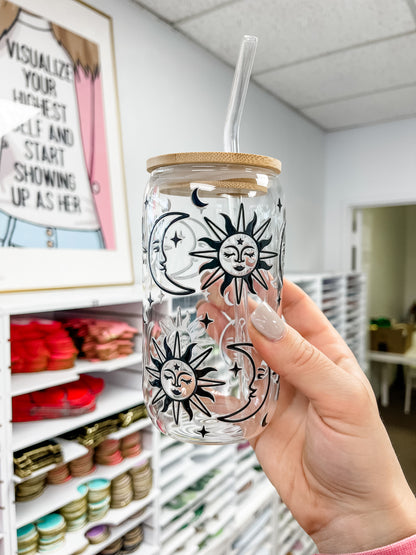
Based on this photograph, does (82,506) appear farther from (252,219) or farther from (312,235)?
(312,235)

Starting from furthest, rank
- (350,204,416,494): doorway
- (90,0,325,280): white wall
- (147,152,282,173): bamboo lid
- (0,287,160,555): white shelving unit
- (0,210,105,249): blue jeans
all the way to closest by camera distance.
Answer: (350,204,416,494): doorway
(90,0,325,280): white wall
(0,210,105,249): blue jeans
(0,287,160,555): white shelving unit
(147,152,282,173): bamboo lid

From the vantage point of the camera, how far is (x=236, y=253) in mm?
567

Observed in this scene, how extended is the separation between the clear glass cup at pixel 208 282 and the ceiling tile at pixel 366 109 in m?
2.74

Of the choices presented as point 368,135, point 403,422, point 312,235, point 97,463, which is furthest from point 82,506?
point 403,422

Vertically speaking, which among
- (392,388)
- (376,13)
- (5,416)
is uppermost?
(376,13)

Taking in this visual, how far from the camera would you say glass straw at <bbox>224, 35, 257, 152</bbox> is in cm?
57

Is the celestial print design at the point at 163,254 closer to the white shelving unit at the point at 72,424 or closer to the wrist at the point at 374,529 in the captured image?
the wrist at the point at 374,529

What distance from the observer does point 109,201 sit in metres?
1.73

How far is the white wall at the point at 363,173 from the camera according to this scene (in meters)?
3.45

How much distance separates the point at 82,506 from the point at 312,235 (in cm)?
276

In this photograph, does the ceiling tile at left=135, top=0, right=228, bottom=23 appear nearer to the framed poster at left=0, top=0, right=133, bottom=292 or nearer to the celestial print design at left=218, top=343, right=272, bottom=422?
the framed poster at left=0, top=0, right=133, bottom=292

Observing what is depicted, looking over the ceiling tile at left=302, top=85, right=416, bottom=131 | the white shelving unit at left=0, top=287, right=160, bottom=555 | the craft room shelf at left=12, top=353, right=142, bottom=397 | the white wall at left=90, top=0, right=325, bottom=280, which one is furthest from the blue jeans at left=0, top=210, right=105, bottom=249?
the ceiling tile at left=302, top=85, right=416, bottom=131

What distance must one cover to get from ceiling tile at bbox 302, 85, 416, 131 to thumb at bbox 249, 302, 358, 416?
2723 mm

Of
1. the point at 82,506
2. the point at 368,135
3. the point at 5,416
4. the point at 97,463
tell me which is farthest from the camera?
the point at 368,135
